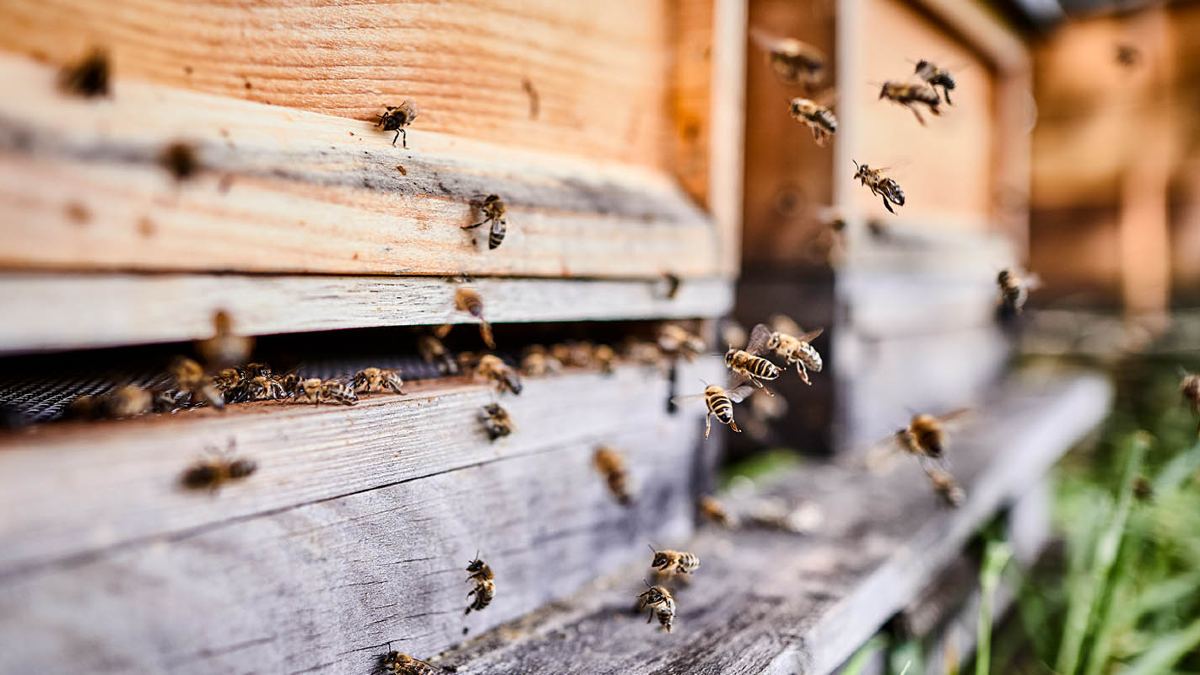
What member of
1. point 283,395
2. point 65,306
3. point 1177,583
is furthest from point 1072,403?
point 65,306

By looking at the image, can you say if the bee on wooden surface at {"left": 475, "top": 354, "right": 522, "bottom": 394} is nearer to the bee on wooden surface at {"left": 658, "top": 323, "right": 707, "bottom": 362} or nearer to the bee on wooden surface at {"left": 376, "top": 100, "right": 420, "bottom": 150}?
the bee on wooden surface at {"left": 376, "top": 100, "right": 420, "bottom": 150}

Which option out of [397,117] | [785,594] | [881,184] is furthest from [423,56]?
[785,594]

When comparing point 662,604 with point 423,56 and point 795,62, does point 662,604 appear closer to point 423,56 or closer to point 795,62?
point 423,56

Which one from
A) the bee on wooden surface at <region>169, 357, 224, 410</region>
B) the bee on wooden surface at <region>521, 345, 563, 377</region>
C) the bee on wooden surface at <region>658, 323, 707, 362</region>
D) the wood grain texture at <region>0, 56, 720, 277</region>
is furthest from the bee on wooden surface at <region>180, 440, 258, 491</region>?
the bee on wooden surface at <region>658, 323, 707, 362</region>

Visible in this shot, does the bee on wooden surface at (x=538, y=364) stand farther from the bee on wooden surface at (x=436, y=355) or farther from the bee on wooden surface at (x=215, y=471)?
the bee on wooden surface at (x=215, y=471)

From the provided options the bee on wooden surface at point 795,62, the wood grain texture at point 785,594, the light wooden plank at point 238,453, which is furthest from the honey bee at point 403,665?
the bee on wooden surface at point 795,62
